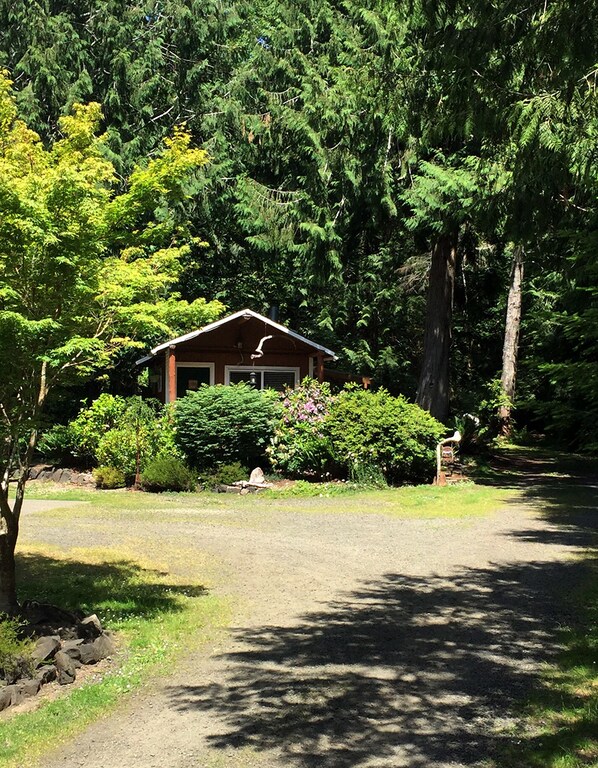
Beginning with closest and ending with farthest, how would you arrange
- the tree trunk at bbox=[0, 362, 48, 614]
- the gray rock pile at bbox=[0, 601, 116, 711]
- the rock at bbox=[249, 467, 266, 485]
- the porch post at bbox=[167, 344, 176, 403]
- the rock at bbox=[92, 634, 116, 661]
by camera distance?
the gray rock pile at bbox=[0, 601, 116, 711]
the rock at bbox=[92, 634, 116, 661]
the tree trunk at bbox=[0, 362, 48, 614]
the rock at bbox=[249, 467, 266, 485]
the porch post at bbox=[167, 344, 176, 403]

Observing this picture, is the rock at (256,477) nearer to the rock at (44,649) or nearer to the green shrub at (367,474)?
the green shrub at (367,474)

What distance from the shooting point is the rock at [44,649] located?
5.15 meters

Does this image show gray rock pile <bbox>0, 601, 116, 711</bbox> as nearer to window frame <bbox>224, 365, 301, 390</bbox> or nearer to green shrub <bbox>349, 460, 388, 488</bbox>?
green shrub <bbox>349, 460, 388, 488</bbox>

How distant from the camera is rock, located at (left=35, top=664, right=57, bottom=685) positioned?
16.5ft

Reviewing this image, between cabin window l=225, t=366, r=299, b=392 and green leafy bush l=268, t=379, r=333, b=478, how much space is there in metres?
4.39

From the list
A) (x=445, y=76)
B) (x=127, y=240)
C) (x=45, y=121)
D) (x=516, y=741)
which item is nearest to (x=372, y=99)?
(x=445, y=76)

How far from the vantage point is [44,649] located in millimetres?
5246

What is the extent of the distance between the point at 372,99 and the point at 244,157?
17.4 meters

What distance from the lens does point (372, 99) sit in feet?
25.3

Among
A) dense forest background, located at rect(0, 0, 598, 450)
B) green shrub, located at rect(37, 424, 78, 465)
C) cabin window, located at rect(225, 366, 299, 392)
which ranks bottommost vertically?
green shrub, located at rect(37, 424, 78, 465)

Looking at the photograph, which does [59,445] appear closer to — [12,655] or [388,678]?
[12,655]

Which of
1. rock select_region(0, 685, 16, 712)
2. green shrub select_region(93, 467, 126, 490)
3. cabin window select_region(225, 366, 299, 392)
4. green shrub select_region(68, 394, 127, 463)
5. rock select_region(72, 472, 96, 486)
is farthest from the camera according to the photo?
cabin window select_region(225, 366, 299, 392)

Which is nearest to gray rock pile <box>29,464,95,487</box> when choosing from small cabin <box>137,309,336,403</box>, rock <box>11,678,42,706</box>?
small cabin <box>137,309,336,403</box>

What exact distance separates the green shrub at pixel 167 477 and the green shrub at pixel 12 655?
10.00 metres
